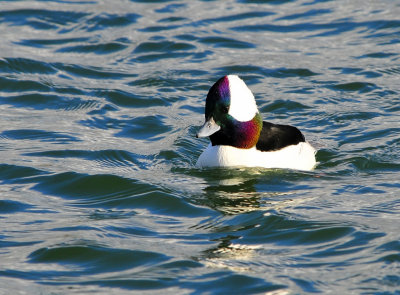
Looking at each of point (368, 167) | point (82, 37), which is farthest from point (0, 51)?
point (368, 167)

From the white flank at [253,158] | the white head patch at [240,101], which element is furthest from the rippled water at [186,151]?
the white head patch at [240,101]

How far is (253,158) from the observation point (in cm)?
977

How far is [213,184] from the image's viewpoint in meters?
9.59

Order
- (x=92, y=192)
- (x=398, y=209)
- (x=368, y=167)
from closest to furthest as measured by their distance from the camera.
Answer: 1. (x=398, y=209)
2. (x=92, y=192)
3. (x=368, y=167)

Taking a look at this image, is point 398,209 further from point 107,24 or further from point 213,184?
point 107,24

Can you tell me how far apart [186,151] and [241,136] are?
57.8 inches

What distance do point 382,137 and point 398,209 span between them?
111 inches

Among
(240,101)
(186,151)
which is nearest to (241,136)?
(240,101)

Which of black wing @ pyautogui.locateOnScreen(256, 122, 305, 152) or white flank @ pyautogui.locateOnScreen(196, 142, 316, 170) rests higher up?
black wing @ pyautogui.locateOnScreen(256, 122, 305, 152)

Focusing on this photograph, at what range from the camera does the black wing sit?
9930 millimetres

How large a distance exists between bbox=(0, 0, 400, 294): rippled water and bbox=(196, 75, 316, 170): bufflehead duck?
17cm

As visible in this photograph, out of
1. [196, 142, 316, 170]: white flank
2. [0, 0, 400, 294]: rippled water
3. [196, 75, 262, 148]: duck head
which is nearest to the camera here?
[0, 0, 400, 294]: rippled water

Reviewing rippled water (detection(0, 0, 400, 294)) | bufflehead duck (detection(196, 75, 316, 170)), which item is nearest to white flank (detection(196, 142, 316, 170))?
bufflehead duck (detection(196, 75, 316, 170))

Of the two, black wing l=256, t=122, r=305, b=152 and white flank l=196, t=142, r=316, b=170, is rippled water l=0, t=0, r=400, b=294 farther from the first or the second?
black wing l=256, t=122, r=305, b=152
